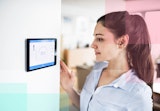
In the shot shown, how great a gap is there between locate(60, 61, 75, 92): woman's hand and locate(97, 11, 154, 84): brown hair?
19.6 inches

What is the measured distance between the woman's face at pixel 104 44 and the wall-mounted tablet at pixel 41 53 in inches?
13.8

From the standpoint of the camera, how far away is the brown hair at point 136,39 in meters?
1.57

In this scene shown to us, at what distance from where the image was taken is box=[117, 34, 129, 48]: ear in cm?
158

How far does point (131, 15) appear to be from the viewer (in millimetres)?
1584

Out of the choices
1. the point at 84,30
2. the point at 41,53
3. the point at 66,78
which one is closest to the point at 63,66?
the point at 66,78

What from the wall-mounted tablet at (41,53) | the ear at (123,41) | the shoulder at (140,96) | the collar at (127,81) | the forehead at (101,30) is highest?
the forehead at (101,30)

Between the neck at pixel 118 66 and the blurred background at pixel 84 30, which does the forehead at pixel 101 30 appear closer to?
the blurred background at pixel 84 30

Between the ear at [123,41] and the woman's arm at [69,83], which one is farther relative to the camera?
the woman's arm at [69,83]

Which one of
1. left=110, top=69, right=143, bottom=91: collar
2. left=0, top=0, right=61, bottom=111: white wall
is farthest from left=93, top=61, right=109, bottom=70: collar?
left=0, top=0, right=61, bottom=111: white wall

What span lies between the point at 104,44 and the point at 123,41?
150 mm

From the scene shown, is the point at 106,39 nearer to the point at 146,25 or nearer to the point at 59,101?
the point at 146,25

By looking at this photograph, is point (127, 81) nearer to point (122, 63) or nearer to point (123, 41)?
point (122, 63)

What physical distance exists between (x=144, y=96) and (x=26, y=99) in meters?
0.92

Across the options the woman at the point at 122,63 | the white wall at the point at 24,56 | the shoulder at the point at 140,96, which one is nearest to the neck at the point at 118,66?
the woman at the point at 122,63
